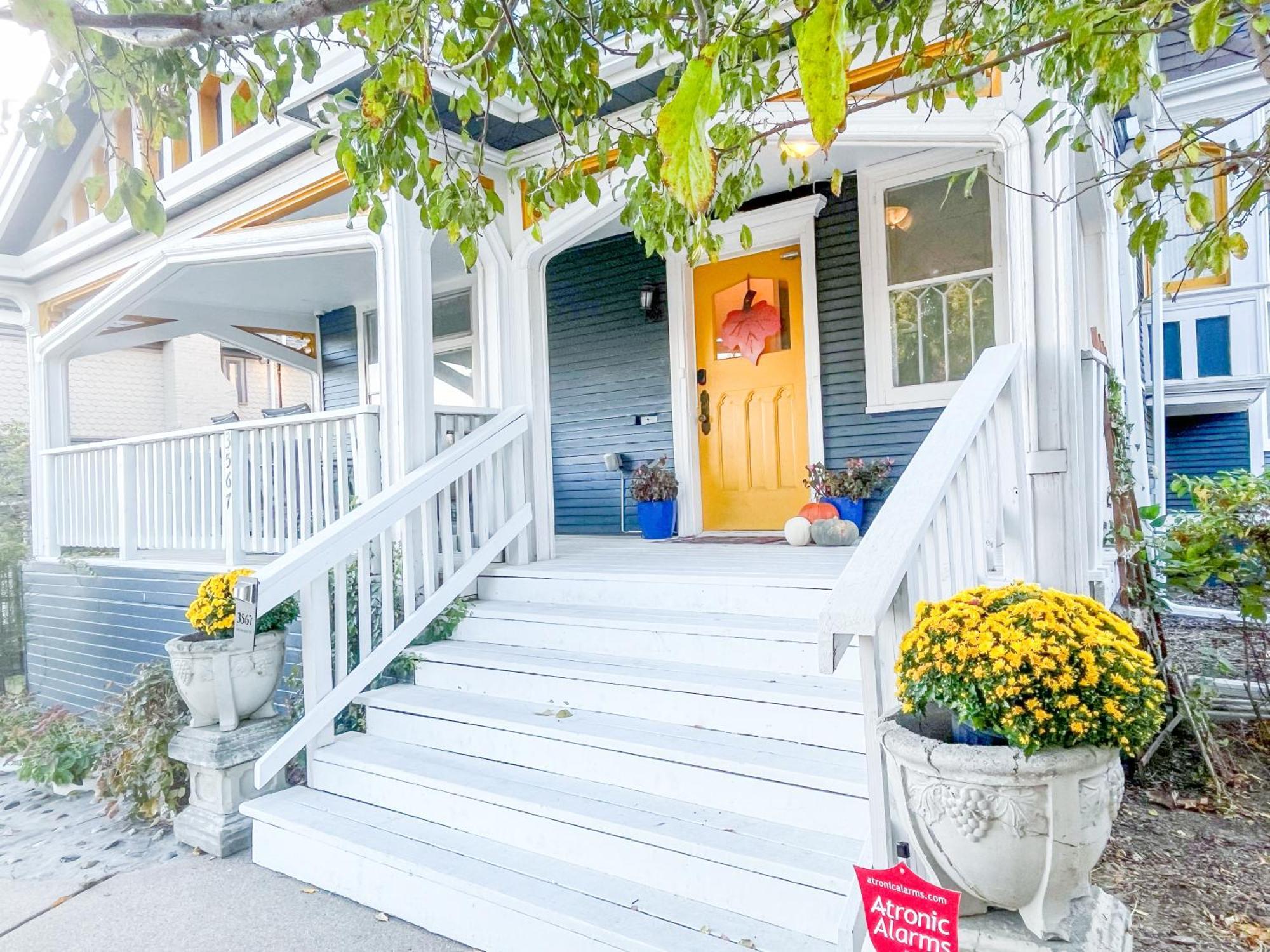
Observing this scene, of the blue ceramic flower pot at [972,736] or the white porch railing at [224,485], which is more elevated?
the white porch railing at [224,485]

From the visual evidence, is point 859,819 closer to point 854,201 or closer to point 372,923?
point 372,923

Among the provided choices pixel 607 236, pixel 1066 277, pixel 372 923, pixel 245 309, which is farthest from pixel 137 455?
pixel 1066 277

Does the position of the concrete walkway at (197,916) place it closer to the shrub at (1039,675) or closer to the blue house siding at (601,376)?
the shrub at (1039,675)

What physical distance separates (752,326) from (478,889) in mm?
3754

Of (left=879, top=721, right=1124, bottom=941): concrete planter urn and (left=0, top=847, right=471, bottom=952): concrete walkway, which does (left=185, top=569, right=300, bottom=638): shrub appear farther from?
(left=879, top=721, right=1124, bottom=941): concrete planter urn

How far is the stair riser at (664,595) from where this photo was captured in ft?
10.4

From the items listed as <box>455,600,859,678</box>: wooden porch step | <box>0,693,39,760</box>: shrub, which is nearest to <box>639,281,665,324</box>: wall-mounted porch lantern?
<box>455,600,859,678</box>: wooden porch step

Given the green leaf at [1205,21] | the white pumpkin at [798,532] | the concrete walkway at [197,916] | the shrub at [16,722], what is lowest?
the shrub at [16,722]

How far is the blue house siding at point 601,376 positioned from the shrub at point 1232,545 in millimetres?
3010

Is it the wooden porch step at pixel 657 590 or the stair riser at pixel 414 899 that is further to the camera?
the wooden porch step at pixel 657 590

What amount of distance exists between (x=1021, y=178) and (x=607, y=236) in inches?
128

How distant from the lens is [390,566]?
3.57 m

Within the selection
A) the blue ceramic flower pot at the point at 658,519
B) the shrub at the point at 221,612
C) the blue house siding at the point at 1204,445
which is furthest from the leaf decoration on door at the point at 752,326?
the blue house siding at the point at 1204,445

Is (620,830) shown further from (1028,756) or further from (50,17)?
(50,17)
